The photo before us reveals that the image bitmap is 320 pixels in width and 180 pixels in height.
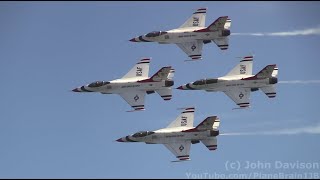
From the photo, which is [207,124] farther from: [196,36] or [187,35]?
[187,35]

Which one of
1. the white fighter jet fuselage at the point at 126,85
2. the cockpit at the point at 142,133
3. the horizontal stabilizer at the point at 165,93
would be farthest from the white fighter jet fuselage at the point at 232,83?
the cockpit at the point at 142,133

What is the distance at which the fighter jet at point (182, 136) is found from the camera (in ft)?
403

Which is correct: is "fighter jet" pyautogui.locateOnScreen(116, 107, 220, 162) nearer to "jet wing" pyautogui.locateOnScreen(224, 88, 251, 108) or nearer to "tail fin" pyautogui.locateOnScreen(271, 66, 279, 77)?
"jet wing" pyautogui.locateOnScreen(224, 88, 251, 108)

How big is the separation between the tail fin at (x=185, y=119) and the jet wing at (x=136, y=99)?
4.86 meters

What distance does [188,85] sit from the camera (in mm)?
126500

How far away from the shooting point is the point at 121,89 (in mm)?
125562

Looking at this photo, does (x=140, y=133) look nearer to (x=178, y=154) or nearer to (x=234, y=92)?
(x=178, y=154)

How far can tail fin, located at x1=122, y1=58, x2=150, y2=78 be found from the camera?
127 metres

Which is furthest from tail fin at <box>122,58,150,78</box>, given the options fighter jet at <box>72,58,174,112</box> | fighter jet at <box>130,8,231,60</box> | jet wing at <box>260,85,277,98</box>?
jet wing at <box>260,85,277,98</box>

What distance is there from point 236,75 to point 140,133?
1501 centimetres

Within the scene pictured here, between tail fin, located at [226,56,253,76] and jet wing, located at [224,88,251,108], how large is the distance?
2834 millimetres

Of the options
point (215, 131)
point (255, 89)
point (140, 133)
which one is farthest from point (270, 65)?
point (140, 133)

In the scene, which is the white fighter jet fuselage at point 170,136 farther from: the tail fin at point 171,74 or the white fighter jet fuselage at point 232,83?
the tail fin at point 171,74

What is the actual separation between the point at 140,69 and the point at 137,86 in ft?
11.7
